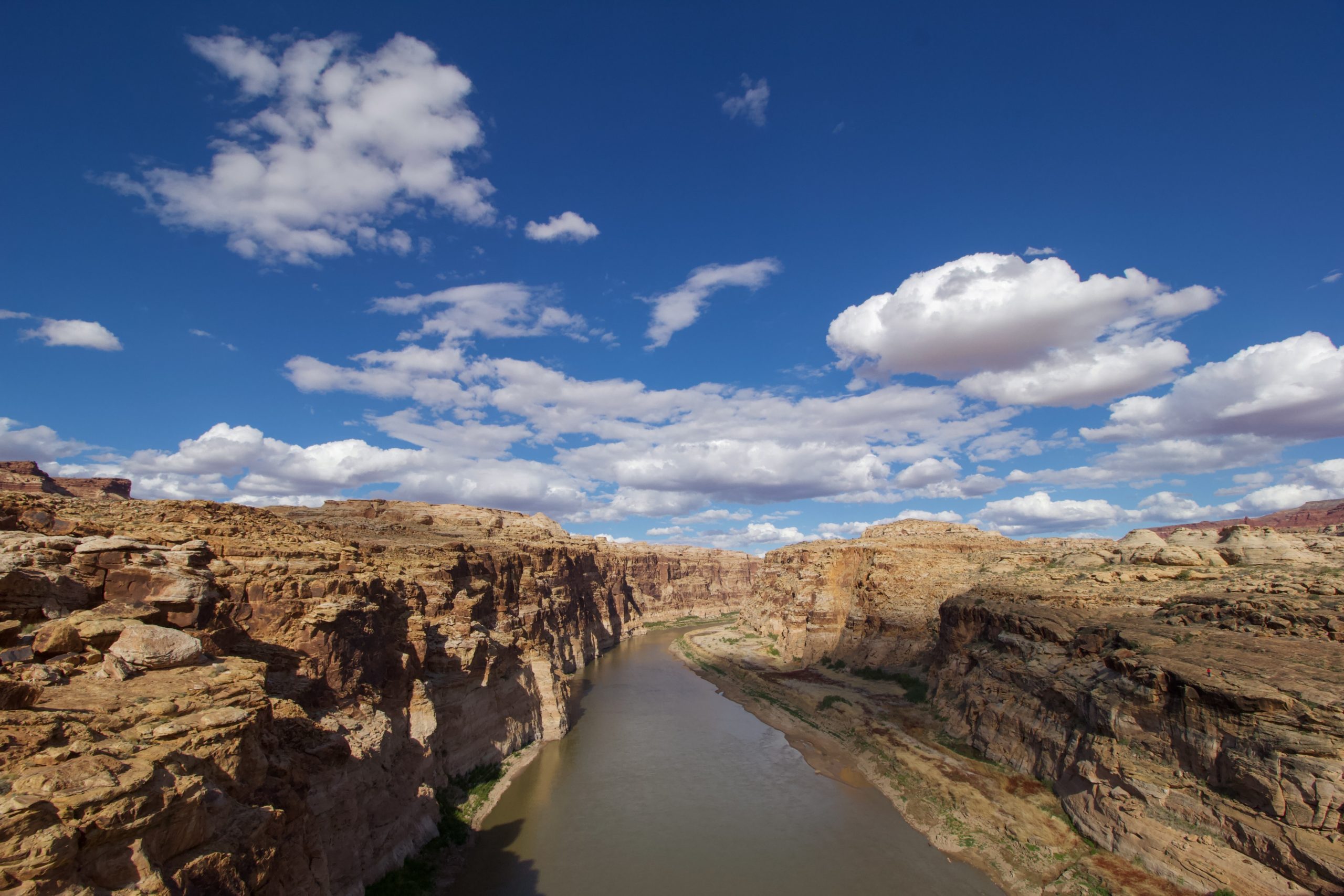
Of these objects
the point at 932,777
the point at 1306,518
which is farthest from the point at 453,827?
the point at 1306,518

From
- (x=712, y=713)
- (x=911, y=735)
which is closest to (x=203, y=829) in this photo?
(x=911, y=735)

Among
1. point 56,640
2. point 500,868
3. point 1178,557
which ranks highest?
point 1178,557

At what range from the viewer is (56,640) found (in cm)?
1014

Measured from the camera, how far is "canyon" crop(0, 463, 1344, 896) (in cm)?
838

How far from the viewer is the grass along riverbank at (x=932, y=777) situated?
20906 mm

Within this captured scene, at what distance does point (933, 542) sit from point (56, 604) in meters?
62.6

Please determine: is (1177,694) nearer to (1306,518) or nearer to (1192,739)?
(1192,739)

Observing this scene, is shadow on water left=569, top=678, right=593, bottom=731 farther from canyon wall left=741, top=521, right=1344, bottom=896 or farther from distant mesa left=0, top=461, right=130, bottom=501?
distant mesa left=0, top=461, right=130, bottom=501

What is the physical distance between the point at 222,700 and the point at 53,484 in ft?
234

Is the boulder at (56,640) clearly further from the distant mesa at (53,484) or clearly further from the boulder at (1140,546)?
the boulder at (1140,546)

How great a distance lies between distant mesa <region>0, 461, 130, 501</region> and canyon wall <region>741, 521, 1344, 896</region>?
179ft

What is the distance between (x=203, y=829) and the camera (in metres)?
8.18

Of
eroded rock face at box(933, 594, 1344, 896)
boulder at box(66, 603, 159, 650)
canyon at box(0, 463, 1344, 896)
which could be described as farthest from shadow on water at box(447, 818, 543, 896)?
eroded rock face at box(933, 594, 1344, 896)

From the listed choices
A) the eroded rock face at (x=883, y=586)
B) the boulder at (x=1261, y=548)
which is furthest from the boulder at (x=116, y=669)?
the eroded rock face at (x=883, y=586)
